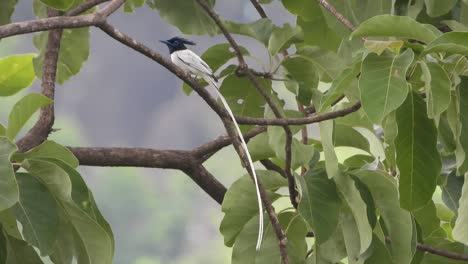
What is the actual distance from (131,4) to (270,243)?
90 cm

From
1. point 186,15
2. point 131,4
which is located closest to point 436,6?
point 186,15

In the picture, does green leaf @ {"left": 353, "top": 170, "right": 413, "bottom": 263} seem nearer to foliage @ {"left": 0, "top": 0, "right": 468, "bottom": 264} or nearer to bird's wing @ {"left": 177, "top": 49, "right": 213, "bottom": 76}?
foliage @ {"left": 0, "top": 0, "right": 468, "bottom": 264}

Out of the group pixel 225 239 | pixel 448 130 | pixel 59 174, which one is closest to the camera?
pixel 59 174

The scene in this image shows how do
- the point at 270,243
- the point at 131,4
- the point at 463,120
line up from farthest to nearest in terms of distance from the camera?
the point at 131,4 < the point at 270,243 < the point at 463,120

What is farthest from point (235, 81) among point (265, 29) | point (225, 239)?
point (225, 239)

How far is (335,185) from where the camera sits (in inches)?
65.6

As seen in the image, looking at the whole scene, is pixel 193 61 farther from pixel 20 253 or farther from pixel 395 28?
pixel 395 28

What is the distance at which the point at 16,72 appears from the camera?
5.25 ft

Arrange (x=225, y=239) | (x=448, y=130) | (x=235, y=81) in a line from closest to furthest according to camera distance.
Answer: (x=448, y=130) < (x=225, y=239) < (x=235, y=81)

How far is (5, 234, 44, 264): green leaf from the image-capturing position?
5.06 ft

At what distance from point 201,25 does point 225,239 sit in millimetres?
499

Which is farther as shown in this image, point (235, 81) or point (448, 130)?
point (235, 81)

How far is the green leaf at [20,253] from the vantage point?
154 cm

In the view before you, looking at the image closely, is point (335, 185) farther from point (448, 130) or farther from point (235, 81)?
point (235, 81)
